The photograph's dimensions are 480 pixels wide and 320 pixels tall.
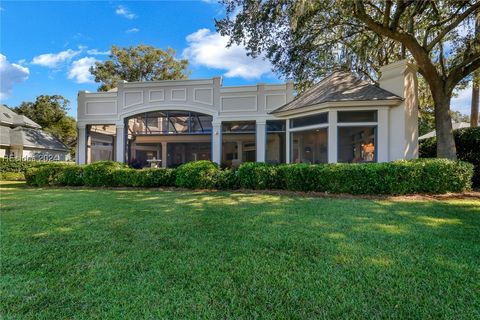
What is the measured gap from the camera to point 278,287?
263 centimetres

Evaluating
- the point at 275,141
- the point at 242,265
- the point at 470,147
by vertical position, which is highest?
the point at 275,141

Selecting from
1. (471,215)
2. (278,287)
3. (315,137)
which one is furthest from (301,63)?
(278,287)

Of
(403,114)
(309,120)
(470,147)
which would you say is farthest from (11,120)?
(470,147)

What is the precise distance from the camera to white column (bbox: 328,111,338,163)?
10438mm

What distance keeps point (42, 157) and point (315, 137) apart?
2612 centimetres

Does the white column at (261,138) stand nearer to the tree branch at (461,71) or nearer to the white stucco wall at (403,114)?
the white stucco wall at (403,114)

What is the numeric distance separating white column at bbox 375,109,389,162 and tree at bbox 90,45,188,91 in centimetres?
2591

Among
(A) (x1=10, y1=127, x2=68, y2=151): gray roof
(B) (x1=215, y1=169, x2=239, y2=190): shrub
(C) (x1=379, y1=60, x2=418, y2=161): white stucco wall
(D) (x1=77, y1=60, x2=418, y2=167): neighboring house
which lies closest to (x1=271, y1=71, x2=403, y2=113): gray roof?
(D) (x1=77, y1=60, x2=418, y2=167): neighboring house

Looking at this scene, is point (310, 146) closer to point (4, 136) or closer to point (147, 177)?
point (147, 177)

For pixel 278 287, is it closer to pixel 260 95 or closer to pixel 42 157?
pixel 260 95

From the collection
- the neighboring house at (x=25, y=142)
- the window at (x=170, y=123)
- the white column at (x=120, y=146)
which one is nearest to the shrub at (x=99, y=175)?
the white column at (x=120, y=146)

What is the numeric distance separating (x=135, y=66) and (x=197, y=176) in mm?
24720

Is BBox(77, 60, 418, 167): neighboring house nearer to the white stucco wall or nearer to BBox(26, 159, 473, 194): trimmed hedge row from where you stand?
the white stucco wall

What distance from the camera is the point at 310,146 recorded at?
11633 millimetres
